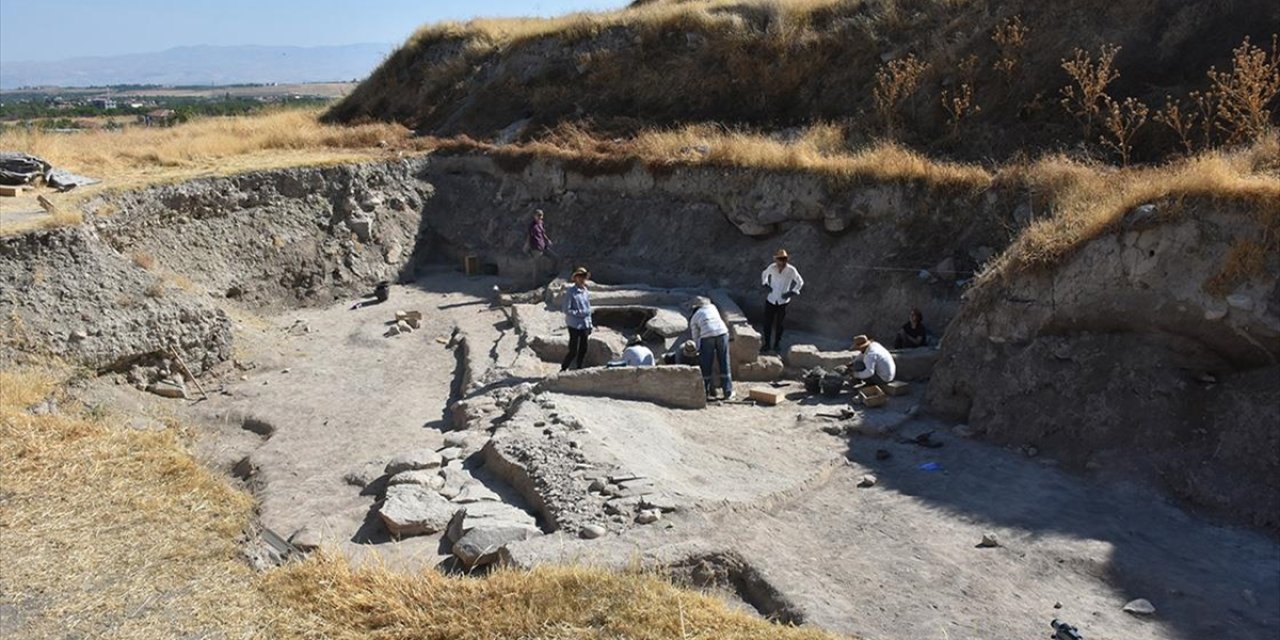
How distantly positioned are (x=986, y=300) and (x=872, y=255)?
4.06 meters

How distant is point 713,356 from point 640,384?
1.24 m

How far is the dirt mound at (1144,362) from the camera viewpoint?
10258mm

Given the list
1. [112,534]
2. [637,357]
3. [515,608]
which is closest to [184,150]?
[637,357]

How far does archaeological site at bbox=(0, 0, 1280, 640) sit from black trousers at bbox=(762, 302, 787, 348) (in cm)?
6

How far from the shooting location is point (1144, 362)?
443 inches

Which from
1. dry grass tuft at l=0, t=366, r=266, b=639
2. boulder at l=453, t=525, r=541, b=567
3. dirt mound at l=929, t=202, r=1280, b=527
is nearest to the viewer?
dry grass tuft at l=0, t=366, r=266, b=639

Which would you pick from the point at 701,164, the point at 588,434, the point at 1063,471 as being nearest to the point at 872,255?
the point at 701,164

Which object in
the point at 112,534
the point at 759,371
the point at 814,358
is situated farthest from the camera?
the point at 759,371

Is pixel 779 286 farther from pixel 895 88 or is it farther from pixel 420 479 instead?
pixel 895 88

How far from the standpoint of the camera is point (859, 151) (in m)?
19.0

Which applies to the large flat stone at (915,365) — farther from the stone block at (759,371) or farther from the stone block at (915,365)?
the stone block at (759,371)

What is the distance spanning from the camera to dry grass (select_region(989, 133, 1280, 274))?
1077 centimetres

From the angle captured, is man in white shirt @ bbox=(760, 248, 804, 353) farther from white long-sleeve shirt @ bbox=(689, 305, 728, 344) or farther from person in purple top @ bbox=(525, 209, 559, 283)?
person in purple top @ bbox=(525, 209, 559, 283)

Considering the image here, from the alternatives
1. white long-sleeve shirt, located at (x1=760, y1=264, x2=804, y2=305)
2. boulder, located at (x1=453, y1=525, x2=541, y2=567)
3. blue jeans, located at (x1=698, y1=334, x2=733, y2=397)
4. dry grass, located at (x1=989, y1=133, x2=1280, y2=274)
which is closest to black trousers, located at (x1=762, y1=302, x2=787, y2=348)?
white long-sleeve shirt, located at (x1=760, y1=264, x2=804, y2=305)
